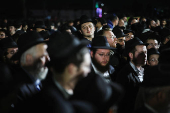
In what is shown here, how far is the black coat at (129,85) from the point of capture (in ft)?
10.5

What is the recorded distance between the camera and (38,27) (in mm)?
6793

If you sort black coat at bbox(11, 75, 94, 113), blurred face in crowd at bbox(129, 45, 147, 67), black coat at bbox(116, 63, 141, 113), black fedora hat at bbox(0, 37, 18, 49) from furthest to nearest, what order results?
black fedora hat at bbox(0, 37, 18, 49)
blurred face in crowd at bbox(129, 45, 147, 67)
black coat at bbox(116, 63, 141, 113)
black coat at bbox(11, 75, 94, 113)

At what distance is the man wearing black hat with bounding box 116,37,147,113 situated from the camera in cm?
326

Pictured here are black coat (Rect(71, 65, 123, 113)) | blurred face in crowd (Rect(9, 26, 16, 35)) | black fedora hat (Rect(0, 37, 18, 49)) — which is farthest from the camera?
blurred face in crowd (Rect(9, 26, 16, 35))

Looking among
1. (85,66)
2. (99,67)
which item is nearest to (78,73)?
(85,66)

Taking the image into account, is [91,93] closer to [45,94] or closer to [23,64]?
[45,94]

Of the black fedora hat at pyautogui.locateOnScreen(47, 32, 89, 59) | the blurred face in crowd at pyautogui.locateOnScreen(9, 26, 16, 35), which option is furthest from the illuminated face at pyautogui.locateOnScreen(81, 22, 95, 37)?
the blurred face in crowd at pyautogui.locateOnScreen(9, 26, 16, 35)

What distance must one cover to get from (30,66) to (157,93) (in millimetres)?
1551

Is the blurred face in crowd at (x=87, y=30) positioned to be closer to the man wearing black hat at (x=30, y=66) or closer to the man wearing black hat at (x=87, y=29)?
Answer: the man wearing black hat at (x=87, y=29)

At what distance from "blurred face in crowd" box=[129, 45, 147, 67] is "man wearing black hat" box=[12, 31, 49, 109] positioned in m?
2.02

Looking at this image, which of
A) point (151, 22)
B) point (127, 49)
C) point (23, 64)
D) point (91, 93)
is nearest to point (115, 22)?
point (151, 22)

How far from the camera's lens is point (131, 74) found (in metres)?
3.58

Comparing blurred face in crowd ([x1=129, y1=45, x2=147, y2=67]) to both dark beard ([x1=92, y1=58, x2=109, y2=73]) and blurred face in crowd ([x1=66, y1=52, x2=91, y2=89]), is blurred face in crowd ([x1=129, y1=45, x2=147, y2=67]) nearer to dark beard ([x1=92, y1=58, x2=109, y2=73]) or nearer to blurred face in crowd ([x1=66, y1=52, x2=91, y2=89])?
dark beard ([x1=92, y1=58, x2=109, y2=73])

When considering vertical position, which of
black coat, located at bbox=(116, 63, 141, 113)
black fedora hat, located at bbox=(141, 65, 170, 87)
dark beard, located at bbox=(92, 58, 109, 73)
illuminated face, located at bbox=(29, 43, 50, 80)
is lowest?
black coat, located at bbox=(116, 63, 141, 113)
